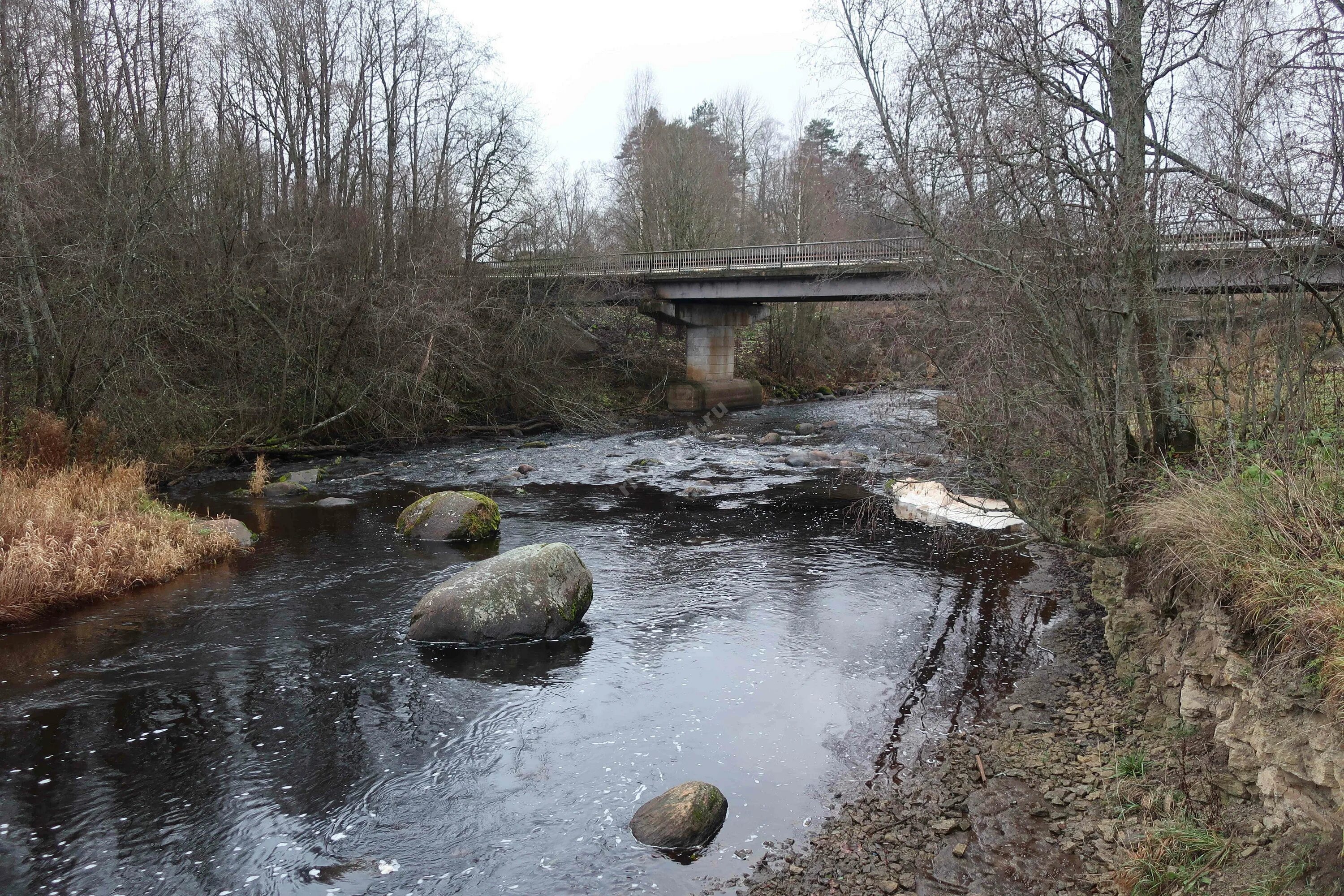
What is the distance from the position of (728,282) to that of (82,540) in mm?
27203

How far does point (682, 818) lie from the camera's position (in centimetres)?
622

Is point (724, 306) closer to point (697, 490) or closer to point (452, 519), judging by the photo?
point (697, 490)

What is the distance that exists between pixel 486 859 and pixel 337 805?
139cm

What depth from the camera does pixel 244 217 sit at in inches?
955

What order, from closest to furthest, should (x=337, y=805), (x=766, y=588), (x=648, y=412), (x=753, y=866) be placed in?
(x=753, y=866) → (x=337, y=805) → (x=766, y=588) → (x=648, y=412)

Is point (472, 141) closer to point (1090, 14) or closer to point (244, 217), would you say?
point (244, 217)

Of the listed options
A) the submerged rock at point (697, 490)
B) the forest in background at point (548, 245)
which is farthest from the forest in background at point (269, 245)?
the submerged rock at point (697, 490)

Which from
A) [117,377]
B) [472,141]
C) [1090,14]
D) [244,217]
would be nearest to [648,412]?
[472,141]

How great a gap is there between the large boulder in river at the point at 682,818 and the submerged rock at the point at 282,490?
13.7 m

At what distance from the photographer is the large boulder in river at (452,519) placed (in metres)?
14.5

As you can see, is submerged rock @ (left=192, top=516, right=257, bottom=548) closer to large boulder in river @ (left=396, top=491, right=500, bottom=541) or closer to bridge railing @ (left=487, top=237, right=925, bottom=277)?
large boulder in river @ (left=396, top=491, right=500, bottom=541)

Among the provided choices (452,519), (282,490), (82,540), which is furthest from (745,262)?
(82,540)

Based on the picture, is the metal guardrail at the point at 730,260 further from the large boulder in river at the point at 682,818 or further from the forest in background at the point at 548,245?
the large boulder in river at the point at 682,818

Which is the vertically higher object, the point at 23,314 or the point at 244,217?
the point at 244,217
